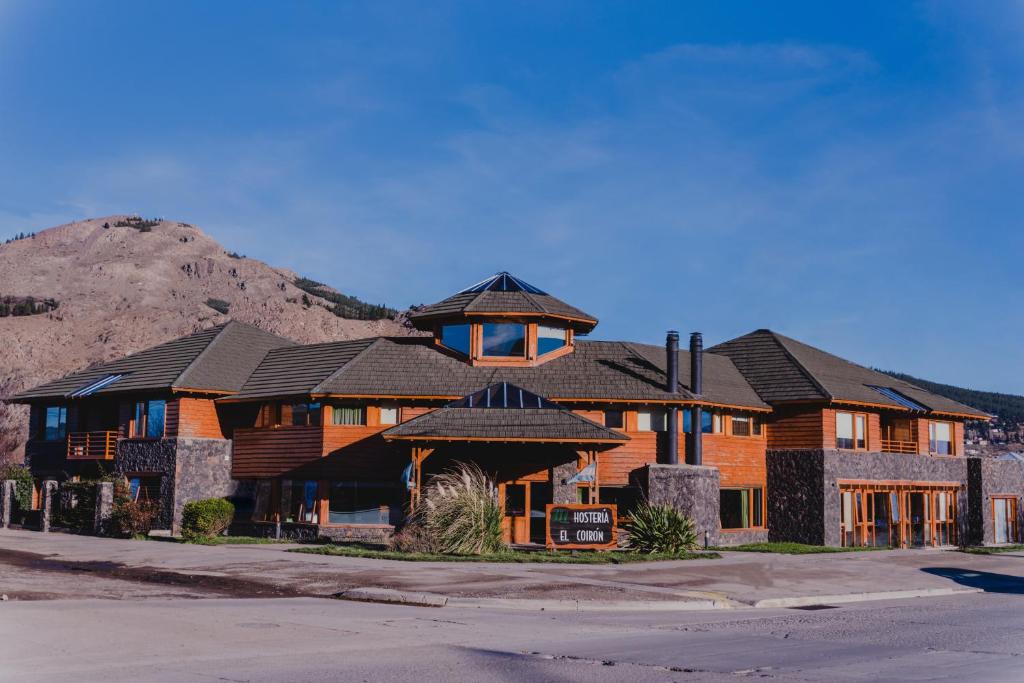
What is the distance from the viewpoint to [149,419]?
39375 mm

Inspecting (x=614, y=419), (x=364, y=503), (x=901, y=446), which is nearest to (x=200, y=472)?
(x=364, y=503)

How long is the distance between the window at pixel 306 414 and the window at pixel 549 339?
8257 mm

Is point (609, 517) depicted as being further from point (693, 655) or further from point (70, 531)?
point (70, 531)

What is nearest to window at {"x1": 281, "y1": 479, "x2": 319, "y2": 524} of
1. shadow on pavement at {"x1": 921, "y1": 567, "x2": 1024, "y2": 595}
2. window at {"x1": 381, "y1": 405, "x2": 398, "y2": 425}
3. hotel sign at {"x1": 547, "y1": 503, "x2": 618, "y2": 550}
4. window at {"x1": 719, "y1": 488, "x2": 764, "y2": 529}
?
window at {"x1": 381, "y1": 405, "x2": 398, "y2": 425}

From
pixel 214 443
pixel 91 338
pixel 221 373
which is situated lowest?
pixel 214 443

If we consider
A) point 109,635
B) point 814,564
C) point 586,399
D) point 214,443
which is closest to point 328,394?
point 214,443

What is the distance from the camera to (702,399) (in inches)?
1433

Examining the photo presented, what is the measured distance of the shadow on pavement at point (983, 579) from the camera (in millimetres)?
24500

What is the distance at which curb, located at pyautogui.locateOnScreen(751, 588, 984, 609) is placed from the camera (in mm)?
20312

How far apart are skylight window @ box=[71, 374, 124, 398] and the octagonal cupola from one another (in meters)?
12.4

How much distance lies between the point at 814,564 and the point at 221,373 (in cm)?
2294

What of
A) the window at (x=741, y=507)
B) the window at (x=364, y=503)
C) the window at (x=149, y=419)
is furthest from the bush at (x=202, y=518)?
the window at (x=741, y=507)

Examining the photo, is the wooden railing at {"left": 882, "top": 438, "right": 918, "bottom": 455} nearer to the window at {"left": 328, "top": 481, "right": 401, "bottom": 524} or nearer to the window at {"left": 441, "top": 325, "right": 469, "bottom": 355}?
the window at {"left": 441, "top": 325, "right": 469, "bottom": 355}

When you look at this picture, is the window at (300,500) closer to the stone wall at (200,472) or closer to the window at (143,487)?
the stone wall at (200,472)
